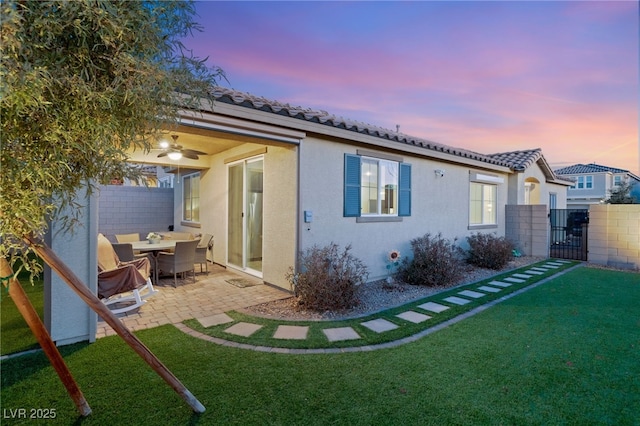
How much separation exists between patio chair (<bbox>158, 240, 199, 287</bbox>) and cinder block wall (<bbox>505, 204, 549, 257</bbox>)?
12518mm

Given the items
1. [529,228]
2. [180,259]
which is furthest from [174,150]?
[529,228]

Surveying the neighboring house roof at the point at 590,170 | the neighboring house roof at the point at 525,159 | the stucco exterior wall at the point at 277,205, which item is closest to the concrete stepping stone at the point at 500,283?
the stucco exterior wall at the point at 277,205

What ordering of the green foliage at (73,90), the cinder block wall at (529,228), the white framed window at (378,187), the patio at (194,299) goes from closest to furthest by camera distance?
the green foliage at (73,90), the patio at (194,299), the white framed window at (378,187), the cinder block wall at (529,228)

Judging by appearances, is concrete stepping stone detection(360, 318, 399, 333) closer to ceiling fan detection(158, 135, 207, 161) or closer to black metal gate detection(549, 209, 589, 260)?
ceiling fan detection(158, 135, 207, 161)

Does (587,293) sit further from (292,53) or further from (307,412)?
(292,53)

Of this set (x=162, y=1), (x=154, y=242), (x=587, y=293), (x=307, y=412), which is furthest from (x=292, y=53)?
(x=587, y=293)

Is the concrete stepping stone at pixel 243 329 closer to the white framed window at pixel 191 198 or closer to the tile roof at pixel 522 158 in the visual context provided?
the white framed window at pixel 191 198

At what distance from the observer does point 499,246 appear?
1021 cm

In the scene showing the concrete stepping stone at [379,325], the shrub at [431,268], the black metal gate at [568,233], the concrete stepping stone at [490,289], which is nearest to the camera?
the concrete stepping stone at [379,325]

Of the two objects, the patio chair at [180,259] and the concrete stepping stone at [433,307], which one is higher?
the patio chair at [180,259]

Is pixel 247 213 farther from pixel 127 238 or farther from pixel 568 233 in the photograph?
pixel 568 233

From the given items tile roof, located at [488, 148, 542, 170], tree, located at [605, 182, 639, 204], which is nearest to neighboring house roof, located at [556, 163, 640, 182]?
tree, located at [605, 182, 639, 204]

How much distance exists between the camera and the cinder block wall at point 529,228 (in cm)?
1258

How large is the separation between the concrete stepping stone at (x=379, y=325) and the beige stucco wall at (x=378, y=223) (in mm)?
2291
